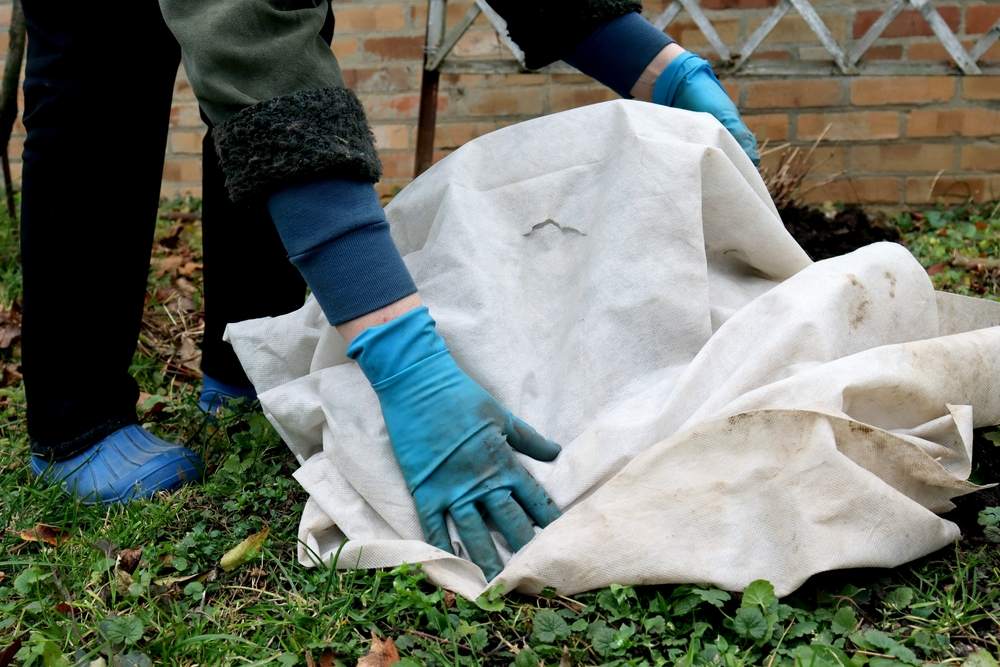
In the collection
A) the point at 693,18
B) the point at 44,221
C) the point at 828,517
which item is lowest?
the point at 828,517

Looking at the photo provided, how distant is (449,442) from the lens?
1269 mm

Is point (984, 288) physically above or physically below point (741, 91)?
below

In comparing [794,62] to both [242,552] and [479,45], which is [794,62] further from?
[242,552]

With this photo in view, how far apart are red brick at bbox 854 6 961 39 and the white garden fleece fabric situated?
1.77 meters

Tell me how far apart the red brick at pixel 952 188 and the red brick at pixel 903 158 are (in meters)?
0.04

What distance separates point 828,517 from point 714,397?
0.72ft

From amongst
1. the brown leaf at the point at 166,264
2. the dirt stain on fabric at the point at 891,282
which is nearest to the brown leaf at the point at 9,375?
the brown leaf at the point at 166,264

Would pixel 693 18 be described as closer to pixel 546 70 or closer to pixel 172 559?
pixel 546 70

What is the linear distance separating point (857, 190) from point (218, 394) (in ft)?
7.82

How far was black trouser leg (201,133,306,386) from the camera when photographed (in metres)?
1.86

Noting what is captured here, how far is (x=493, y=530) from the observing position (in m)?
1.31

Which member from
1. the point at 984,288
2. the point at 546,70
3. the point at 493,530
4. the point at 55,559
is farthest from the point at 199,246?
the point at 984,288

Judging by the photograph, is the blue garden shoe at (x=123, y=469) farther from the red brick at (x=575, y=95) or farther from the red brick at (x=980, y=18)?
the red brick at (x=980, y=18)

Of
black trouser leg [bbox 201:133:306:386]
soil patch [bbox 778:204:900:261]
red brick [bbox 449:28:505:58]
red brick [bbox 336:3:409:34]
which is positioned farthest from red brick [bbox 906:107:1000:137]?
black trouser leg [bbox 201:133:306:386]
